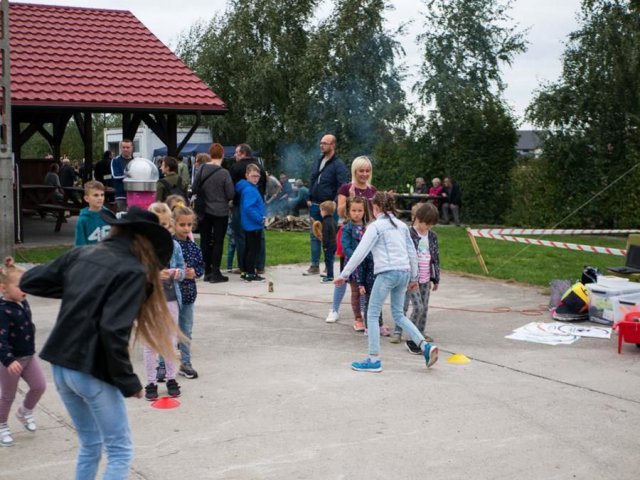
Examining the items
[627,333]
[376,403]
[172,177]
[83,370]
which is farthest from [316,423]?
[172,177]

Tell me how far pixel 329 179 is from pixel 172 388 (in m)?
5.86

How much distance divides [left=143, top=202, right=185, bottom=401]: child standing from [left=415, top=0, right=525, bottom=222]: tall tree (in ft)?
75.8

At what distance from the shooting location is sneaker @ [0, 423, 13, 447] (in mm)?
5551

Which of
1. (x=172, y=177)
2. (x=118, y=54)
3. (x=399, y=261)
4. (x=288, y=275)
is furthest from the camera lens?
(x=118, y=54)

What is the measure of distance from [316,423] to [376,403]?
0.65 metres

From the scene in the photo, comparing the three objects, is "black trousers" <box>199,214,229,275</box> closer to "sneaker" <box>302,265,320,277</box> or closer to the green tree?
"sneaker" <box>302,265,320,277</box>

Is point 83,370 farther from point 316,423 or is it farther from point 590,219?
point 590,219

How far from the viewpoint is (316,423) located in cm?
604

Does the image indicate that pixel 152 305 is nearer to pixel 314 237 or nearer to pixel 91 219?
pixel 91 219

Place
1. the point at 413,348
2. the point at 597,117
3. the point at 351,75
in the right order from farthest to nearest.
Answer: the point at 351,75, the point at 597,117, the point at 413,348

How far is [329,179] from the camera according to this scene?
39.5 ft

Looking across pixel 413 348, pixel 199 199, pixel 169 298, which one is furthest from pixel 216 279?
pixel 169 298

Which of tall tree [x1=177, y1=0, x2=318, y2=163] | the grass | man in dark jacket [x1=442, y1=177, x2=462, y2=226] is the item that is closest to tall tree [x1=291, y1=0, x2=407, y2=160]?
tall tree [x1=177, y1=0, x2=318, y2=163]

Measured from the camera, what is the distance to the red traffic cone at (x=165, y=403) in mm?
6395
